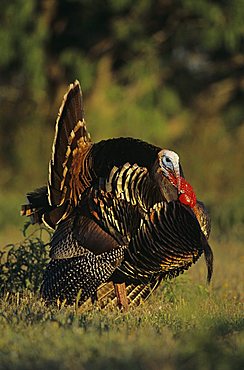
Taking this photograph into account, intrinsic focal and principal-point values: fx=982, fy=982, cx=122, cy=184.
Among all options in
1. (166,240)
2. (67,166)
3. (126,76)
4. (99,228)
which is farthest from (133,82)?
(166,240)

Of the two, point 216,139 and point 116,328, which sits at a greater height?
point 216,139

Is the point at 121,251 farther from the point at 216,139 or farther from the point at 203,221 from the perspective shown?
the point at 216,139

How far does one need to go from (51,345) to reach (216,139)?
56.8 ft

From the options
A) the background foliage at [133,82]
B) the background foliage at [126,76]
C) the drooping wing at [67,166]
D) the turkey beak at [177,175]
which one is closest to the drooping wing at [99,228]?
the drooping wing at [67,166]

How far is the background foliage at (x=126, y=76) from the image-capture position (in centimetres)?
2062

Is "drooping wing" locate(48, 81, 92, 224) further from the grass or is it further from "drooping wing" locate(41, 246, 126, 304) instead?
the grass

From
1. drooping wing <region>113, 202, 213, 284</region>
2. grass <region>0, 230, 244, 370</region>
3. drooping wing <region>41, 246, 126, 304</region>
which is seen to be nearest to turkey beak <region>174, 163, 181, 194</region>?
drooping wing <region>113, 202, 213, 284</region>

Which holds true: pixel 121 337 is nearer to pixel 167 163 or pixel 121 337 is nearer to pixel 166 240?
pixel 166 240

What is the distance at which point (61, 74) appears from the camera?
22797mm

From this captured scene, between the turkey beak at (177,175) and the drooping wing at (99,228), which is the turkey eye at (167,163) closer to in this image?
the turkey beak at (177,175)

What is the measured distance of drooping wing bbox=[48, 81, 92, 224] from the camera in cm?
715

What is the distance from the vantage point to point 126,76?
2253 cm

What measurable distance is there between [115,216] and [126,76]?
15970mm

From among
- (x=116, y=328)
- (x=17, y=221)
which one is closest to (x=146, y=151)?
(x=116, y=328)
